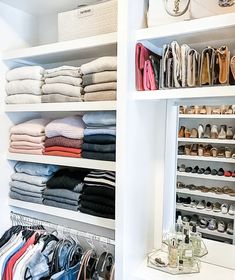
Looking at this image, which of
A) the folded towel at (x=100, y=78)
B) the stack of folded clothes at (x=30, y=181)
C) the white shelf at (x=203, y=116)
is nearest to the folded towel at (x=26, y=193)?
the stack of folded clothes at (x=30, y=181)

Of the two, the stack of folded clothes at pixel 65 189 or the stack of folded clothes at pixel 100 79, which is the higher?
the stack of folded clothes at pixel 100 79

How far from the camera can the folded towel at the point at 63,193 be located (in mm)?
1473

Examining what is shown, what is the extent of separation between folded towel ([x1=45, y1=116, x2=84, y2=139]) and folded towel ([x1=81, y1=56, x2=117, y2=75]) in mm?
275

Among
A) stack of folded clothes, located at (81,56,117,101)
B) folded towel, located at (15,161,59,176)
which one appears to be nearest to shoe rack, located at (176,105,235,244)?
stack of folded clothes, located at (81,56,117,101)

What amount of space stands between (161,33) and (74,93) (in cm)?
53

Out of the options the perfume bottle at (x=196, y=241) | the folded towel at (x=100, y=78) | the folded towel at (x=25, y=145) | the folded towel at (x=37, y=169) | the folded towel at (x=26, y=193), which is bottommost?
the perfume bottle at (x=196, y=241)

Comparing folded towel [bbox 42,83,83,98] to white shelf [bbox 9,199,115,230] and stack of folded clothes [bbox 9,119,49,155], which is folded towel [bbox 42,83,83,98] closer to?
stack of folded clothes [bbox 9,119,49,155]

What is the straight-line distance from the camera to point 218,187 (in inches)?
52.4

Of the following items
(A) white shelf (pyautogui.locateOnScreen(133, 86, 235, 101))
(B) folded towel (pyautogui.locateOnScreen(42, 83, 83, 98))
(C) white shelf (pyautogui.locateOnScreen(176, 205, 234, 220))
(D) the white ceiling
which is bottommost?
(C) white shelf (pyautogui.locateOnScreen(176, 205, 234, 220))

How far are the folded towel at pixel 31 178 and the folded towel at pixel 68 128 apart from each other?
252 mm

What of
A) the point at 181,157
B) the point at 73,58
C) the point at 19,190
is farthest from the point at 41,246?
the point at 73,58

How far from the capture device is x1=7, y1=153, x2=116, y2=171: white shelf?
4.35 ft

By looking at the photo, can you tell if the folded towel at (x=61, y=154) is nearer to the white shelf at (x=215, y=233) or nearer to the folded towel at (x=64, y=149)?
the folded towel at (x=64, y=149)

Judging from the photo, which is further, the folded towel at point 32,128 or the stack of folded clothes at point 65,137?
the folded towel at point 32,128
